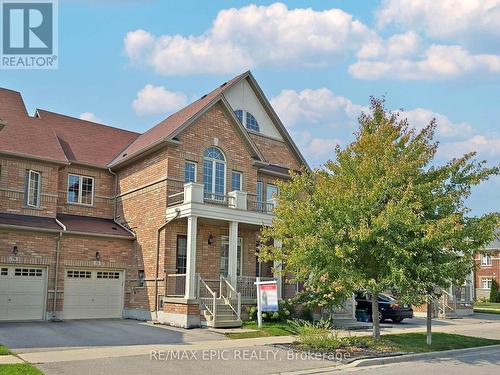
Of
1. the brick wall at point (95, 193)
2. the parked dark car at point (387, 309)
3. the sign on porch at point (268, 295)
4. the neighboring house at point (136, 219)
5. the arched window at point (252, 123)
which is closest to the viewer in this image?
the sign on porch at point (268, 295)

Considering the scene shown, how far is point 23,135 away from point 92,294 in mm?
7684

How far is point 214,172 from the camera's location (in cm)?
2416

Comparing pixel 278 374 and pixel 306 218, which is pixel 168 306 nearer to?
pixel 306 218

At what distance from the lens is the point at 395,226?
1470cm

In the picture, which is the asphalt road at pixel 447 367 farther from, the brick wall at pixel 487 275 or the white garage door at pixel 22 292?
the brick wall at pixel 487 275

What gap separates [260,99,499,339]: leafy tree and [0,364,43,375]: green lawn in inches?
300

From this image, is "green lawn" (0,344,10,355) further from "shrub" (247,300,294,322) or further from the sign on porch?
"shrub" (247,300,294,322)

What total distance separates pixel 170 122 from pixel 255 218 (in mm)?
6511

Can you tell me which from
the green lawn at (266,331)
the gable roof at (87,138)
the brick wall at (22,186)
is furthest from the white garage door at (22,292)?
the green lawn at (266,331)

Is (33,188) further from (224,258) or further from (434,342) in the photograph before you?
(434,342)

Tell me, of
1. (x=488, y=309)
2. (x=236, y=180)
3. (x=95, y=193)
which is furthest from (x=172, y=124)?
(x=488, y=309)

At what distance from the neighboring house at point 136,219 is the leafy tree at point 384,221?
229 inches

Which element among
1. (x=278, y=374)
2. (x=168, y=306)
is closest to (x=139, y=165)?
(x=168, y=306)

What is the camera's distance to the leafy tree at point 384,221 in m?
14.6
